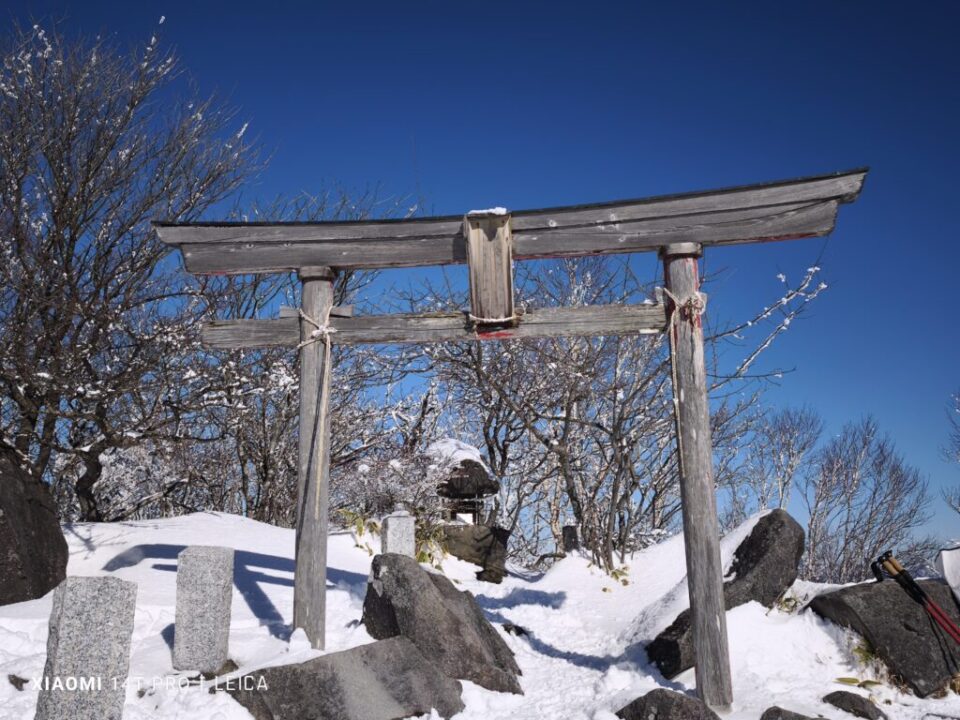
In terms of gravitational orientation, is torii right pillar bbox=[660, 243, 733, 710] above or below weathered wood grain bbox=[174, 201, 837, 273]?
below

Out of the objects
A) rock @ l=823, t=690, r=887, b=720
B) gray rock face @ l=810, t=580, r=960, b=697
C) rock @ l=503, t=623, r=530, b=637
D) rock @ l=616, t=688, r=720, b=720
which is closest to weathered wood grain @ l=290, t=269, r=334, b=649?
rock @ l=616, t=688, r=720, b=720

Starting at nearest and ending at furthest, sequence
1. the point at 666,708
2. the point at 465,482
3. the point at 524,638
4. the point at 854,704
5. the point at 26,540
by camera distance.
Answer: the point at 666,708 → the point at 854,704 → the point at 26,540 → the point at 524,638 → the point at 465,482

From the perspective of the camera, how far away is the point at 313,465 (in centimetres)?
562

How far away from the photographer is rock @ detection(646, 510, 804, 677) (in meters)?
6.13

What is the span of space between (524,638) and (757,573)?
8.16ft

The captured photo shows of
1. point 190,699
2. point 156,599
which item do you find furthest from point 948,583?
point 156,599

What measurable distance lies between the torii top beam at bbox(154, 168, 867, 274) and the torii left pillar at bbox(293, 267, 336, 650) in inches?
12.6

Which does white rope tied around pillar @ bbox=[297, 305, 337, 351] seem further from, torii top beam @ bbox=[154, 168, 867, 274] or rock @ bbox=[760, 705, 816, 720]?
rock @ bbox=[760, 705, 816, 720]

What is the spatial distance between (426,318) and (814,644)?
14.3 feet

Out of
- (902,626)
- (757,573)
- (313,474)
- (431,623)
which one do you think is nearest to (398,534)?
(431,623)

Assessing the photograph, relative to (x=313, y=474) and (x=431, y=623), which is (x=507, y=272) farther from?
Result: (x=431, y=623)

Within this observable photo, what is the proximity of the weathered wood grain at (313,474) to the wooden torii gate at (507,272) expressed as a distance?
1 centimetres

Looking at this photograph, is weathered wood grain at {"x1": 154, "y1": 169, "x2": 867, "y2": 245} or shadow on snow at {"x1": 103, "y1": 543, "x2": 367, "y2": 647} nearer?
weathered wood grain at {"x1": 154, "y1": 169, "x2": 867, "y2": 245}

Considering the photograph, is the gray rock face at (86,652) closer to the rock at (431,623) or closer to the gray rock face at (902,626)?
the rock at (431,623)
